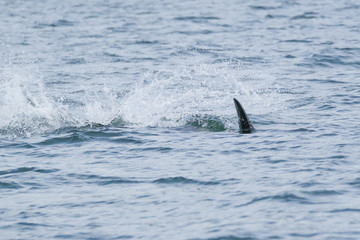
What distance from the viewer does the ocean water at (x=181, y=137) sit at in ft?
34.4

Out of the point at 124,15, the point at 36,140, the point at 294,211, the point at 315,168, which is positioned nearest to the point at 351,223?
the point at 294,211

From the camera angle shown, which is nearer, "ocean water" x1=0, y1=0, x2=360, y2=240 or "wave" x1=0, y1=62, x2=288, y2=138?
"ocean water" x1=0, y1=0, x2=360, y2=240

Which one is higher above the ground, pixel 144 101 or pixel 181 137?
pixel 144 101

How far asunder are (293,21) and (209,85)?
1503cm

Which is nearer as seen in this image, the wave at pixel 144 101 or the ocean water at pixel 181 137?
the ocean water at pixel 181 137

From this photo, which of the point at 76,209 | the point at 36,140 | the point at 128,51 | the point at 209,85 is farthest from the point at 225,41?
the point at 76,209

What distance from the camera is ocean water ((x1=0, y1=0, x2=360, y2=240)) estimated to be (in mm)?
10492

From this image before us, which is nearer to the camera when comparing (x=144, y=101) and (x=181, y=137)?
(x=181, y=137)

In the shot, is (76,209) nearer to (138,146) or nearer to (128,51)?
(138,146)

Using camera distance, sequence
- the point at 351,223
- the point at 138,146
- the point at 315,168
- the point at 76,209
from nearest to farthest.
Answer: the point at 351,223 < the point at 76,209 < the point at 315,168 < the point at 138,146

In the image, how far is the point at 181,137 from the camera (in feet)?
49.7

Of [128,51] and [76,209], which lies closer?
[76,209]

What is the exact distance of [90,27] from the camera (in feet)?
114

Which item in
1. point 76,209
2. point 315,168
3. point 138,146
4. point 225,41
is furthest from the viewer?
point 225,41
